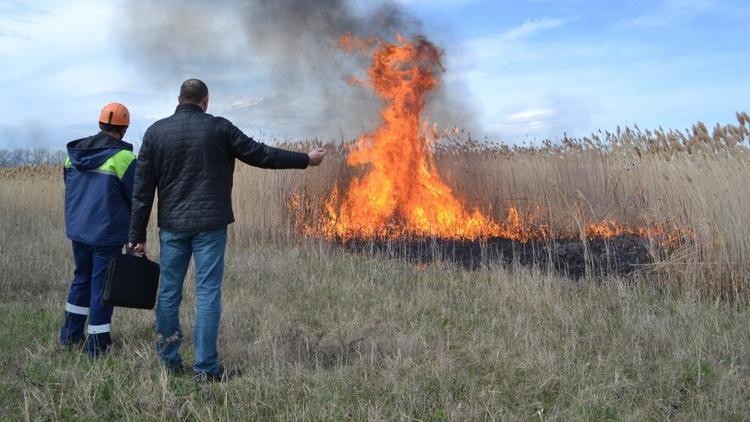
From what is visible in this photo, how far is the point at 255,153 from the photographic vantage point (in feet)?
12.7

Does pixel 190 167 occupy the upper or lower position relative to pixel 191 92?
lower

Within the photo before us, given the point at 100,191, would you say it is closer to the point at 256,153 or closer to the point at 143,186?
the point at 143,186

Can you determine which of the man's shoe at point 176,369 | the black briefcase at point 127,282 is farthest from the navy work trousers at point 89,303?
the man's shoe at point 176,369

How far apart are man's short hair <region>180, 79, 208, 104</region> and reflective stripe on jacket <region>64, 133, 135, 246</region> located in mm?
968

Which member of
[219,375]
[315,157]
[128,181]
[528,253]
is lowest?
[219,375]

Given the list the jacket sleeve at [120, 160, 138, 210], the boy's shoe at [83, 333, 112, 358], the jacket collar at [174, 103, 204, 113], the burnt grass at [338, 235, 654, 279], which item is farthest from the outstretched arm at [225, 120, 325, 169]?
the burnt grass at [338, 235, 654, 279]

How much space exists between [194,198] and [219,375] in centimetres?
123

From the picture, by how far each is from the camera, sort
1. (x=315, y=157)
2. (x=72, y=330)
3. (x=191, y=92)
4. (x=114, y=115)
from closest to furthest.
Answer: (x=191, y=92)
(x=315, y=157)
(x=114, y=115)
(x=72, y=330)

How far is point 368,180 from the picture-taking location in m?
10.6

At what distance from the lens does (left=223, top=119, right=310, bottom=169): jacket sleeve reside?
3838 millimetres

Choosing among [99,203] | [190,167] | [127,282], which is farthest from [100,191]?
[190,167]

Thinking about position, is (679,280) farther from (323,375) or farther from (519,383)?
(323,375)

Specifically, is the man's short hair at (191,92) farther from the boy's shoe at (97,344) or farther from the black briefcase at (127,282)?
the boy's shoe at (97,344)

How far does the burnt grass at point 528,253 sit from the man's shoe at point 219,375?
4.02 meters
